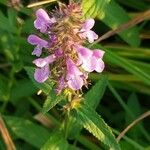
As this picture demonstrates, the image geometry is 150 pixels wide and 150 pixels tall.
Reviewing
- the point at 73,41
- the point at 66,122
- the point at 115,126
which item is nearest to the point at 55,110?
the point at 115,126

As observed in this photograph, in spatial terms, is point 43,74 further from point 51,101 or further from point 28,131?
point 28,131

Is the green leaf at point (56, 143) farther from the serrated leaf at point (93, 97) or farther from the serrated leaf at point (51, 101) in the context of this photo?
the serrated leaf at point (51, 101)

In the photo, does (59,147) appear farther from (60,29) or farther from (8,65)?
(8,65)

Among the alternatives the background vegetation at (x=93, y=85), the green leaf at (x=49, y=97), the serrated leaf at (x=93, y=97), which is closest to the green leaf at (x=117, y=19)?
the background vegetation at (x=93, y=85)

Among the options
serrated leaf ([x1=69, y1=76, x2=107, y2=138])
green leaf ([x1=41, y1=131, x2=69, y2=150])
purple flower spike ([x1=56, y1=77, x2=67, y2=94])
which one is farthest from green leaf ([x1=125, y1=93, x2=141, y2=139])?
purple flower spike ([x1=56, y1=77, x2=67, y2=94])

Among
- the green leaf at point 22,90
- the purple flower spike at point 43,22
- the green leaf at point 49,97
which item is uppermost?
the purple flower spike at point 43,22

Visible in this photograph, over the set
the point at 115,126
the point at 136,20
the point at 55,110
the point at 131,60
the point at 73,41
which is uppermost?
the point at 73,41
